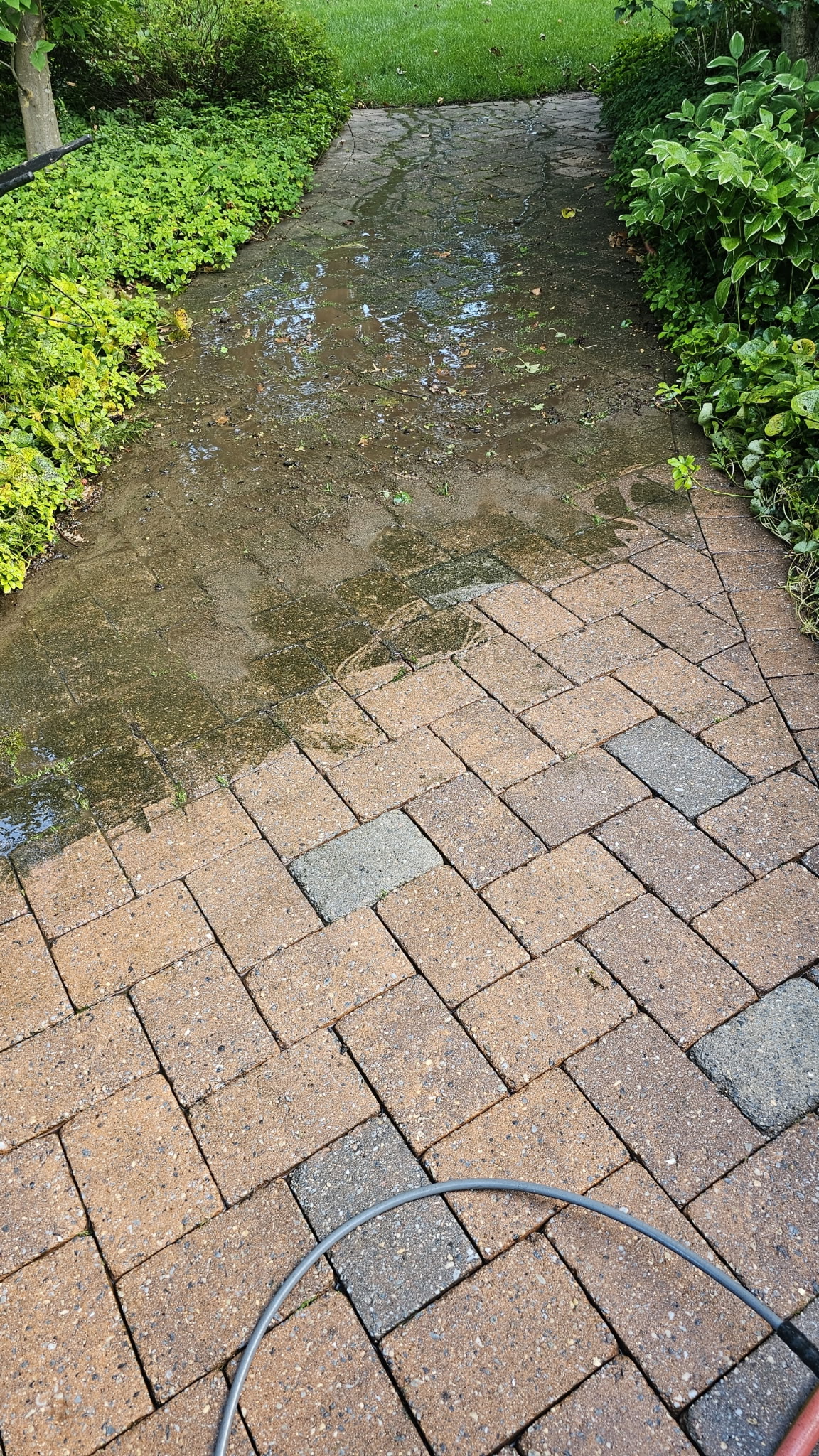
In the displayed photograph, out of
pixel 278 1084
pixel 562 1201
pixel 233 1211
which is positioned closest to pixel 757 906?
pixel 562 1201

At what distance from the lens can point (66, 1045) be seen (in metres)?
2.20

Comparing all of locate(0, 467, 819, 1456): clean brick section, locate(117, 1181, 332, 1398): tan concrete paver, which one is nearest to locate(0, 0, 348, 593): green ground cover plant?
locate(0, 467, 819, 1456): clean brick section

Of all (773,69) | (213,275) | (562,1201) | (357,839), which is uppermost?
(773,69)

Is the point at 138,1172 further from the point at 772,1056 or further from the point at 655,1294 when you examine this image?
the point at 772,1056

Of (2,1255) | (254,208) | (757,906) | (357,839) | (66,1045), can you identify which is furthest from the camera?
(254,208)

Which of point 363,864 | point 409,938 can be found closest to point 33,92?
point 363,864

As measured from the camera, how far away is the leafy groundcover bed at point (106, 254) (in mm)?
3908

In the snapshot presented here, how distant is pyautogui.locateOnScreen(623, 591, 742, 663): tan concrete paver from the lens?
3.17 m

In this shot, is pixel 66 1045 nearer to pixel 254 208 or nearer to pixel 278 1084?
pixel 278 1084

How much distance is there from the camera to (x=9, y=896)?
99.5 inches

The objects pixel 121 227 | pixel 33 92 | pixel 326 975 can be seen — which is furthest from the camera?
pixel 33 92

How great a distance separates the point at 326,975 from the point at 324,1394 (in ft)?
2.91

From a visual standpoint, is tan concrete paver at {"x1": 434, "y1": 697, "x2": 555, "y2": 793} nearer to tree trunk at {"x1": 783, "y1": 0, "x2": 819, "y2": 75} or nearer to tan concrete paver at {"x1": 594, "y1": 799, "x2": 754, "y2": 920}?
tan concrete paver at {"x1": 594, "y1": 799, "x2": 754, "y2": 920}

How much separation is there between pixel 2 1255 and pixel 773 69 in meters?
6.24
